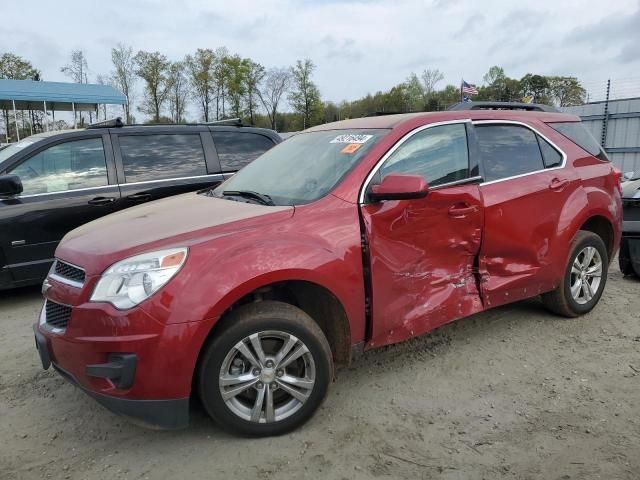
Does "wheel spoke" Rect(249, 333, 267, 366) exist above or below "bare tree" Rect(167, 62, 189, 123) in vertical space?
below

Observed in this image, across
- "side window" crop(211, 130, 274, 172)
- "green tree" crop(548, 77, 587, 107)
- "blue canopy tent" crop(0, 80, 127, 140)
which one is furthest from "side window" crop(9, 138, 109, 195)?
"green tree" crop(548, 77, 587, 107)

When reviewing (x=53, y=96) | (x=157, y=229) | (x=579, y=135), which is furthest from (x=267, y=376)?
(x=53, y=96)

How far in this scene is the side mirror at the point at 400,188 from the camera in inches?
120

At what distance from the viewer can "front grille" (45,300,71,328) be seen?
2722 millimetres

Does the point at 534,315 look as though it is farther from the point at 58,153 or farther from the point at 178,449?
the point at 58,153

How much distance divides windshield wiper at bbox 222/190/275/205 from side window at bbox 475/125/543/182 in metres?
1.63

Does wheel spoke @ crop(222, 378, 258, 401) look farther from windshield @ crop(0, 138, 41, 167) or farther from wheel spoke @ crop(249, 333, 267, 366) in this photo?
windshield @ crop(0, 138, 41, 167)

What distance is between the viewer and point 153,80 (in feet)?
176

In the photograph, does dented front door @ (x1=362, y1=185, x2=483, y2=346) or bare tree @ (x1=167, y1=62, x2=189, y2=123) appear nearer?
dented front door @ (x1=362, y1=185, x2=483, y2=346)

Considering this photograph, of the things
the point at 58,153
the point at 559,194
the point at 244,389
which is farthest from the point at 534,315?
the point at 58,153

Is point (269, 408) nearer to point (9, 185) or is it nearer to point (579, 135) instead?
point (579, 135)

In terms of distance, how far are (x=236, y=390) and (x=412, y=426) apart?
3.37ft

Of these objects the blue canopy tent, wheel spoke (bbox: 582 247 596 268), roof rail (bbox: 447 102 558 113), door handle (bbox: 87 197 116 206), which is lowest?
wheel spoke (bbox: 582 247 596 268)

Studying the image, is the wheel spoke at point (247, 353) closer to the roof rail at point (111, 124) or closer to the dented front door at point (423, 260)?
the dented front door at point (423, 260)
